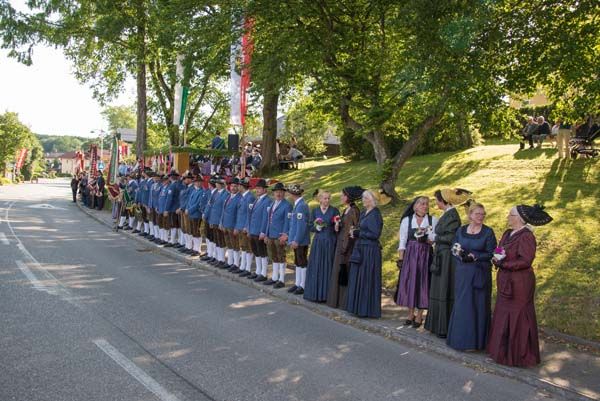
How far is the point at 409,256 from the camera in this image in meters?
8.58

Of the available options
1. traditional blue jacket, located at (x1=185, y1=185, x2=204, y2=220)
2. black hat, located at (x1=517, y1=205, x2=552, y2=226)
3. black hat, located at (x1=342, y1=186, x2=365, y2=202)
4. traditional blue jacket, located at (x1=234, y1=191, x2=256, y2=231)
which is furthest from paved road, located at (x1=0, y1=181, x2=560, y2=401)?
traditional blue jacket, located at (x1=185, y1=185, x2=204, y2=220)

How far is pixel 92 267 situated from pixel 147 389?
25.2 feet

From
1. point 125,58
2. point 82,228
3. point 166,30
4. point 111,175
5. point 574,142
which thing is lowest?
point 82,228

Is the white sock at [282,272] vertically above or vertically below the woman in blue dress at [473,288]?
below

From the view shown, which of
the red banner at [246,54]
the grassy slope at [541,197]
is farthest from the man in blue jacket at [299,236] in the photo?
the red banner at [246,54]

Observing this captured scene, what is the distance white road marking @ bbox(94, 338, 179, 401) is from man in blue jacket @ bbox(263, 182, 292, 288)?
16.0 feet

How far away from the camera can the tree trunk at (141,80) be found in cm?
2691

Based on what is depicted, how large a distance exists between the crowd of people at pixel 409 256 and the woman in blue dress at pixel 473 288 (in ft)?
0.04

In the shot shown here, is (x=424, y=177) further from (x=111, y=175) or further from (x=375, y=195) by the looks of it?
(x=111, y=175)

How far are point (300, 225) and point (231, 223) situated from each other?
107 inches

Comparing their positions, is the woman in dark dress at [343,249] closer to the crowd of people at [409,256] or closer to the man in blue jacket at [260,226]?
the crowd of people at [409,256]

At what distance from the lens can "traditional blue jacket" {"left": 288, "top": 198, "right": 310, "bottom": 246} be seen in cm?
1093

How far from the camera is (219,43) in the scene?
1541 centimetres

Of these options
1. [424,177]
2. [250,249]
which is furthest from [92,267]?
[424,177]
